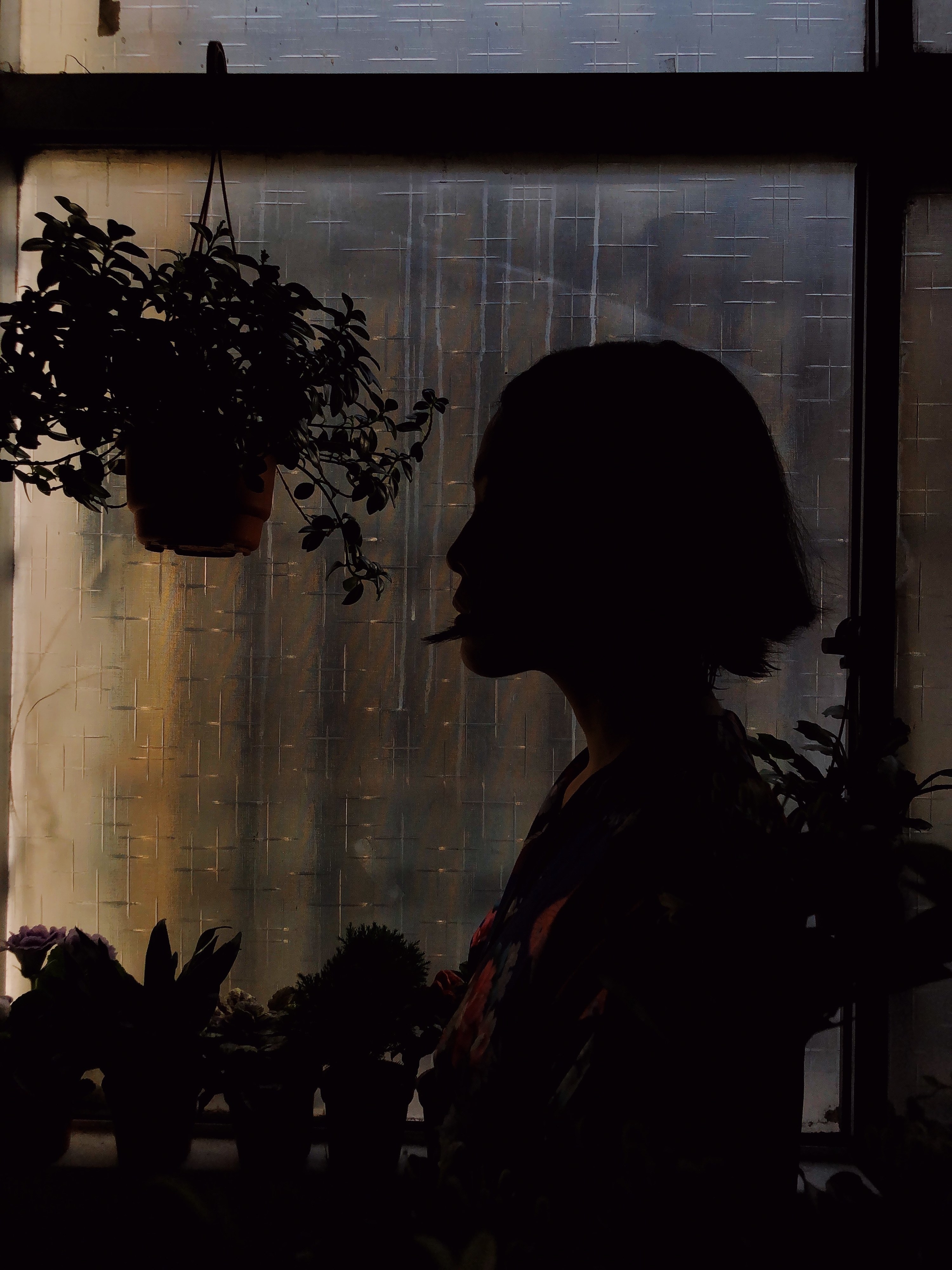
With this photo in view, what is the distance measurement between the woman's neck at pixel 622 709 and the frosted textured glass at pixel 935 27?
1240 millimetres

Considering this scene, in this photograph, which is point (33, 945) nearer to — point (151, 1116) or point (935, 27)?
point (151, 1116)

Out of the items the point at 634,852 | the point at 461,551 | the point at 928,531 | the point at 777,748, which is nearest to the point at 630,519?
the point at 461,551

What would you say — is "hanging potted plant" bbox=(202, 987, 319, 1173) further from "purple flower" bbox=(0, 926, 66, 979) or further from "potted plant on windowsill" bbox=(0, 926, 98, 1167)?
"purple flower" bbox=(0, 926, 66, 979)

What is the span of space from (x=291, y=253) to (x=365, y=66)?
342 millimetres

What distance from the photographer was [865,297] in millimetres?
1382

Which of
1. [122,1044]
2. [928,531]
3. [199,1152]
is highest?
[928,531]

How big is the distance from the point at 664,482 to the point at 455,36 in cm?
109

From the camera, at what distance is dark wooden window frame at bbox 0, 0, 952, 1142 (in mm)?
1348

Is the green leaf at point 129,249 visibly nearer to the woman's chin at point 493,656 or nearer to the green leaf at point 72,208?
the green leaf at point 72,208

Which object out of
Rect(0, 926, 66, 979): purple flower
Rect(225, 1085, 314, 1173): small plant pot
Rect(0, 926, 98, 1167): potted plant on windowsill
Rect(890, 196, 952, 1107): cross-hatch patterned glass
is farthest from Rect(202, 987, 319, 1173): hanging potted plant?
Rect(890, 196, 952, 1107): cross-hatch patterned glass

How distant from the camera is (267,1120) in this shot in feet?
3.87

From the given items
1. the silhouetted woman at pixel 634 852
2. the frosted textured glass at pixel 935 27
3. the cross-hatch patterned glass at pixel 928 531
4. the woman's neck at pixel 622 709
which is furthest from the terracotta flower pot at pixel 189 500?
the frosted textured glass at pixel 935 27

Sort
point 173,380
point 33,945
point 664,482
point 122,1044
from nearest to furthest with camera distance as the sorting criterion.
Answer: point 664,482, point 173,380, point 122,1044, point 33,945

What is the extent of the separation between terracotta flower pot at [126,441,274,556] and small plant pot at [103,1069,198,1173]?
0.74 metres
